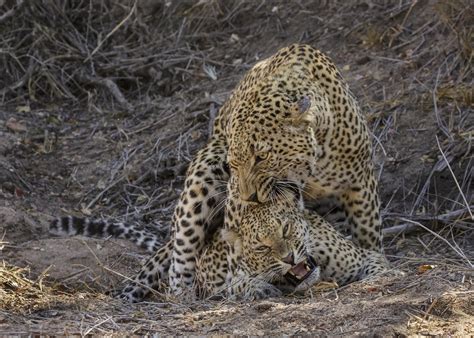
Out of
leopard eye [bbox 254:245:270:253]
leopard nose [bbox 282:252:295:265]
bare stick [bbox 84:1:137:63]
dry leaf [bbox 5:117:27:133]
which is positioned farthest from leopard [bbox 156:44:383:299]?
bare stick [bbox 84:1:137:63]

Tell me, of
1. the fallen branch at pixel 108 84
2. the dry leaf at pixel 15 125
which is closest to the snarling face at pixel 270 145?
the dry leaf at pixel 15 125

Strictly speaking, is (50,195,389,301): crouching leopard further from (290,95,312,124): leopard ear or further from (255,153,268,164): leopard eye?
(290,95,312,124): leopard ear

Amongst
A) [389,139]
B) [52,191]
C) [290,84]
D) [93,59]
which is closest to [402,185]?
[389,139]

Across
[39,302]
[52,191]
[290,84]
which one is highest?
[290,84]

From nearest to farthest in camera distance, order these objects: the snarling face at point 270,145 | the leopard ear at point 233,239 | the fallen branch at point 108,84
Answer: the snarling face at point 270,145 → the leopard ear at point 233,239 → the fallen branch at point 108,84

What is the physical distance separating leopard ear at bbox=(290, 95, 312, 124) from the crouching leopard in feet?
1.83

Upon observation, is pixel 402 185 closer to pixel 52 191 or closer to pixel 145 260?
pixel 145 260

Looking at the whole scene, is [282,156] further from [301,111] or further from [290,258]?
[290,258]

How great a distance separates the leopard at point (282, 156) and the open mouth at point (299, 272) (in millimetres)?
489

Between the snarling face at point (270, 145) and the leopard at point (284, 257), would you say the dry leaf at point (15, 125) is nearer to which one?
the leopard at point (284, 257)

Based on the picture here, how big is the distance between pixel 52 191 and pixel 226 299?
3.76 m

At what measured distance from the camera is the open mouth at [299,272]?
751 centimetres

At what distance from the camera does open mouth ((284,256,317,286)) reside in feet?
24.6

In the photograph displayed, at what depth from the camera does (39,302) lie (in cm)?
706
